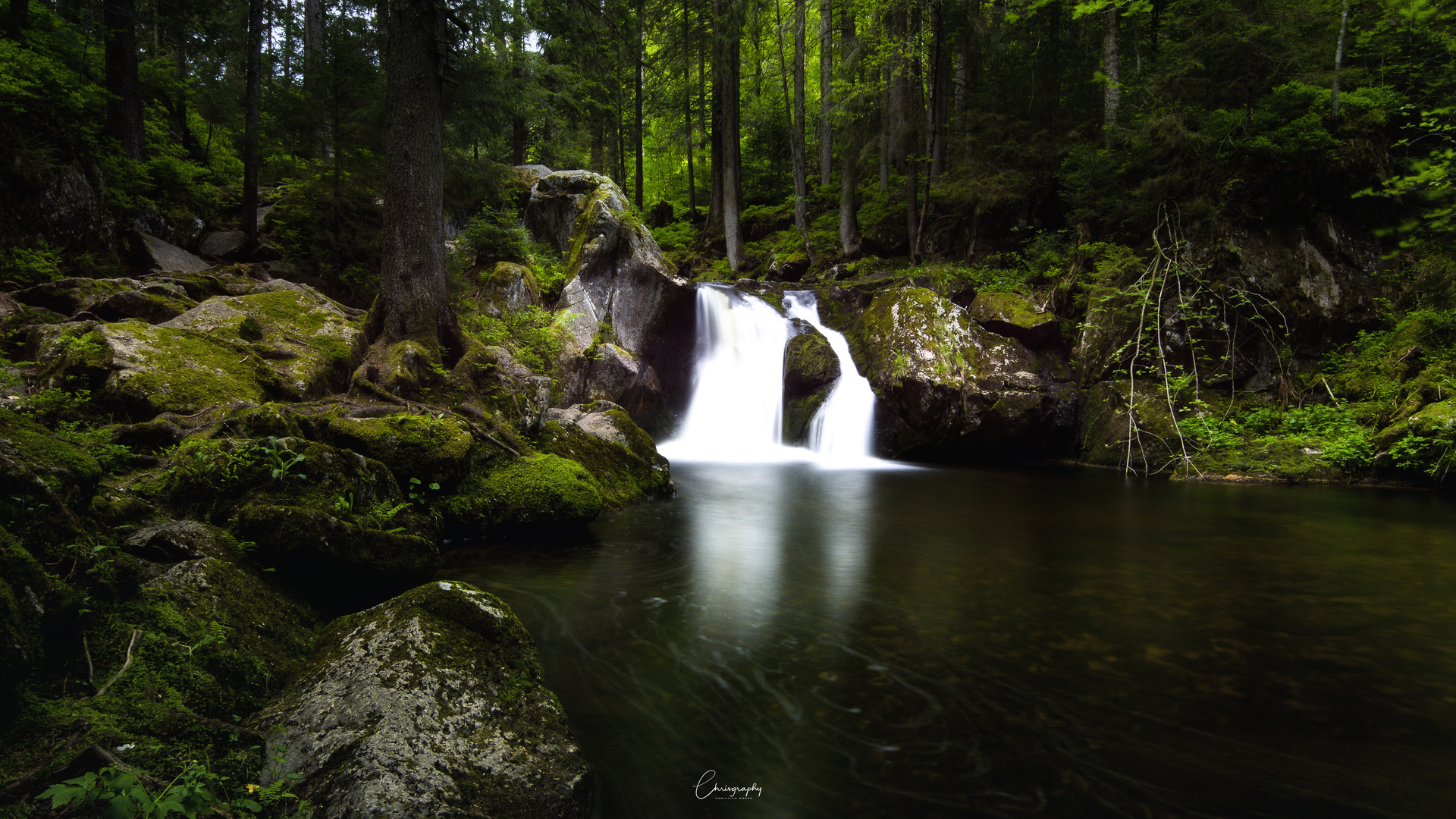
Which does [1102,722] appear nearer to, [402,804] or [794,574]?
[794,574]

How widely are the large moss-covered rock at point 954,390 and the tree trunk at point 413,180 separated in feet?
28.3

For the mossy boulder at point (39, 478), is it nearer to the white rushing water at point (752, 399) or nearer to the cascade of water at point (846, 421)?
the white rushing water at point (752, 399)

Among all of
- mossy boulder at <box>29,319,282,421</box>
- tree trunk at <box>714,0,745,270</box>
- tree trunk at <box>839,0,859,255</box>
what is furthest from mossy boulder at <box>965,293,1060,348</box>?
mossy boulder at <box>29,319,282,421</box>

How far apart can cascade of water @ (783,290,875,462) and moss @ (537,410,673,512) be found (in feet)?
16.3

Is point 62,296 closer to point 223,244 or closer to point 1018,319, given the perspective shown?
point 223,244

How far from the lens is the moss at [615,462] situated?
25.8 ft

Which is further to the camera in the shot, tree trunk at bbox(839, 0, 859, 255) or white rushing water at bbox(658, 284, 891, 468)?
tree trunk at bbox(839, 0, 859, 255)

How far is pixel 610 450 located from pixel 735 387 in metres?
6.02

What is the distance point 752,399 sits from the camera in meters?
14.2

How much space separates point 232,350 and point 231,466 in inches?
123

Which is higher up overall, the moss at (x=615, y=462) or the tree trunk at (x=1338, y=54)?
the tree trunk at (x=1338, y=54)

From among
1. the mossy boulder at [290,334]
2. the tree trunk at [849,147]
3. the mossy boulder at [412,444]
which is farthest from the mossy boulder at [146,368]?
the tree trunk at [849,147]

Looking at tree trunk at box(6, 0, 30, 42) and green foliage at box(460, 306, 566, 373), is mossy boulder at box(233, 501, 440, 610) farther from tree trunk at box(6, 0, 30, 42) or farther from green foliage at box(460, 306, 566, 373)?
tree trunk at box(6, 0, 30, 42)

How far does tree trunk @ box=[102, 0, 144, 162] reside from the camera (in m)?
10.2
